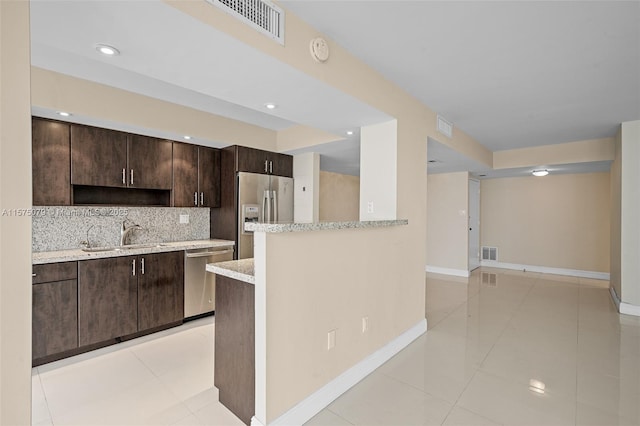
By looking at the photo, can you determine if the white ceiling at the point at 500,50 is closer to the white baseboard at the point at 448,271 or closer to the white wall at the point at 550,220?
the white wall at the point at 550,220

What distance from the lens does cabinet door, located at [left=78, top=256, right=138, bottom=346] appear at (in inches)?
110

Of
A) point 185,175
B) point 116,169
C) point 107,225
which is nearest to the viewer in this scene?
point 116,169

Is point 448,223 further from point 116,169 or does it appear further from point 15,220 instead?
point 15,220

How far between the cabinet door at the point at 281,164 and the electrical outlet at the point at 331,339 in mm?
2706

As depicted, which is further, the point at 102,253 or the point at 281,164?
the point at 281,164

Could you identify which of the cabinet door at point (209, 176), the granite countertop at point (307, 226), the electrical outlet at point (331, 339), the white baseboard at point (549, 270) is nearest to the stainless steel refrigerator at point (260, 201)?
the cabinet door at point (209, 176)

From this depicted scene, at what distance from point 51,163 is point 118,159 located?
0.55 metres

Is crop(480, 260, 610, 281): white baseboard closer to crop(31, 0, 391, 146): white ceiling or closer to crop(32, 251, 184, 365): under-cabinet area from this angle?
crop(31, 0, 391, 146): white ceiling

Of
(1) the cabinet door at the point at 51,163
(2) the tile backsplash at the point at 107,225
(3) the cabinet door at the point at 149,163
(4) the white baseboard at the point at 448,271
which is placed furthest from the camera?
(4) the white baseboard at the point at 448,271

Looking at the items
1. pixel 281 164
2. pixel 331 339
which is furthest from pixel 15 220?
pixel 281 164

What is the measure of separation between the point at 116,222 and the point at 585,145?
6.78 m

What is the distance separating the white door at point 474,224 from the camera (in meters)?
6.77

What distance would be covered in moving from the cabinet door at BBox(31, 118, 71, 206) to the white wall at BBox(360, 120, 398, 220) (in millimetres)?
2833

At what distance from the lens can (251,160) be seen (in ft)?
13.3
